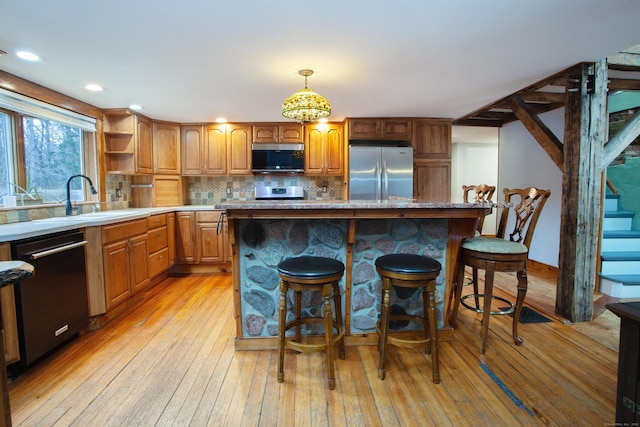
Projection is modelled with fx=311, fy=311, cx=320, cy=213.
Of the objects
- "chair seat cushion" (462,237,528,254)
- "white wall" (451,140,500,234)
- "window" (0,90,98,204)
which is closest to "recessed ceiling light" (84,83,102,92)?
"window" (0,90,98,204)

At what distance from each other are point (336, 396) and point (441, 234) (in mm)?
1262

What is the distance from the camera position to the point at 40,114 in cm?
287

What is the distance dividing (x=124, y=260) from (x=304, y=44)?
2.48 m

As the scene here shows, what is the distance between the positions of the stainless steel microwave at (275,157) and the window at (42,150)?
1919 millimetres

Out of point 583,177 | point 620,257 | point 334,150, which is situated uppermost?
point 334,150

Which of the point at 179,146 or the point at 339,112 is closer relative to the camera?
the point at 339,112

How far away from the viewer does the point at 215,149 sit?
14.8 ft

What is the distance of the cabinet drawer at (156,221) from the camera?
350 cm

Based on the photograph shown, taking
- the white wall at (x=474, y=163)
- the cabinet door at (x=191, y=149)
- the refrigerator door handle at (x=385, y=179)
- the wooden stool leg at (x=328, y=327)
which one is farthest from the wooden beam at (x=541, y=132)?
the cabinet door at (x=191, y=149)

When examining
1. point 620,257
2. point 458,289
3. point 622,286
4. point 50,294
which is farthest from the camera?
point 620,257

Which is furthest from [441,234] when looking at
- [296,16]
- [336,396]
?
[296,16]

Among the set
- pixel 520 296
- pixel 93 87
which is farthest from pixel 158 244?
pixel 520 296

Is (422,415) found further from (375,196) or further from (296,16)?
(375,196)

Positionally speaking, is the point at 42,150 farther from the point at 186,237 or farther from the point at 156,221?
the point at 186,237
